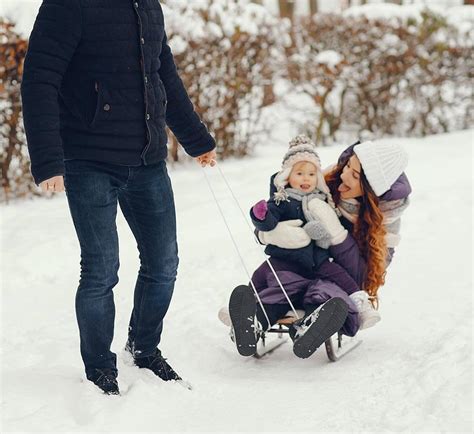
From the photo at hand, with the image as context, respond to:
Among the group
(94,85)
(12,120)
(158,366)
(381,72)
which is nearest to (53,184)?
(94,85)

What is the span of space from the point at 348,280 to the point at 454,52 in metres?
5.72

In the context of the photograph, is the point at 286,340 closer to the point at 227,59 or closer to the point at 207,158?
the point at 207,158

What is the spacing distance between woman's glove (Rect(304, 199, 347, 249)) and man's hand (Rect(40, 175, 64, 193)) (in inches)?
56.0

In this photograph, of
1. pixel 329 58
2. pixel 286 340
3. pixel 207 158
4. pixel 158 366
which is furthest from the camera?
pixel 329 58

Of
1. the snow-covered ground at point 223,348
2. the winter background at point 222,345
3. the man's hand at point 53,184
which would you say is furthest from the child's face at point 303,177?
the man's hand at point 53,184

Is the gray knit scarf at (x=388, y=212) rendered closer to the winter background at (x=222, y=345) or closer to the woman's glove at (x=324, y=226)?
the woman's glove at (x=324, y=226)

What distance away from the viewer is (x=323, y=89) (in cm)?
874

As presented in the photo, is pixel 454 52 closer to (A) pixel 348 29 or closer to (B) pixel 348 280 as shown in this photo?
(A) pixel 348 29

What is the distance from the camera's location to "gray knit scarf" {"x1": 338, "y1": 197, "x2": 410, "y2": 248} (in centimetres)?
395

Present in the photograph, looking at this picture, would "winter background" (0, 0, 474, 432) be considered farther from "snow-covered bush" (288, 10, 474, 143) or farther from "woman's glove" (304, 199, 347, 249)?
"snow-covered bush" (288, 10, 474, 143)

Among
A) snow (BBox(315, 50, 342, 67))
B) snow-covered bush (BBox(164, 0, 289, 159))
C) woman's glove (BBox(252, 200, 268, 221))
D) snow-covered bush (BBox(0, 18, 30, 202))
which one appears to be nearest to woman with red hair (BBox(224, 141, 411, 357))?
woman's glove (BBox(252, 200, 268, 221))

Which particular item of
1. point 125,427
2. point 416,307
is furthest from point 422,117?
point 125,427

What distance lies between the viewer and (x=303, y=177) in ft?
12.9

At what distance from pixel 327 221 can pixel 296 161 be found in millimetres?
320
